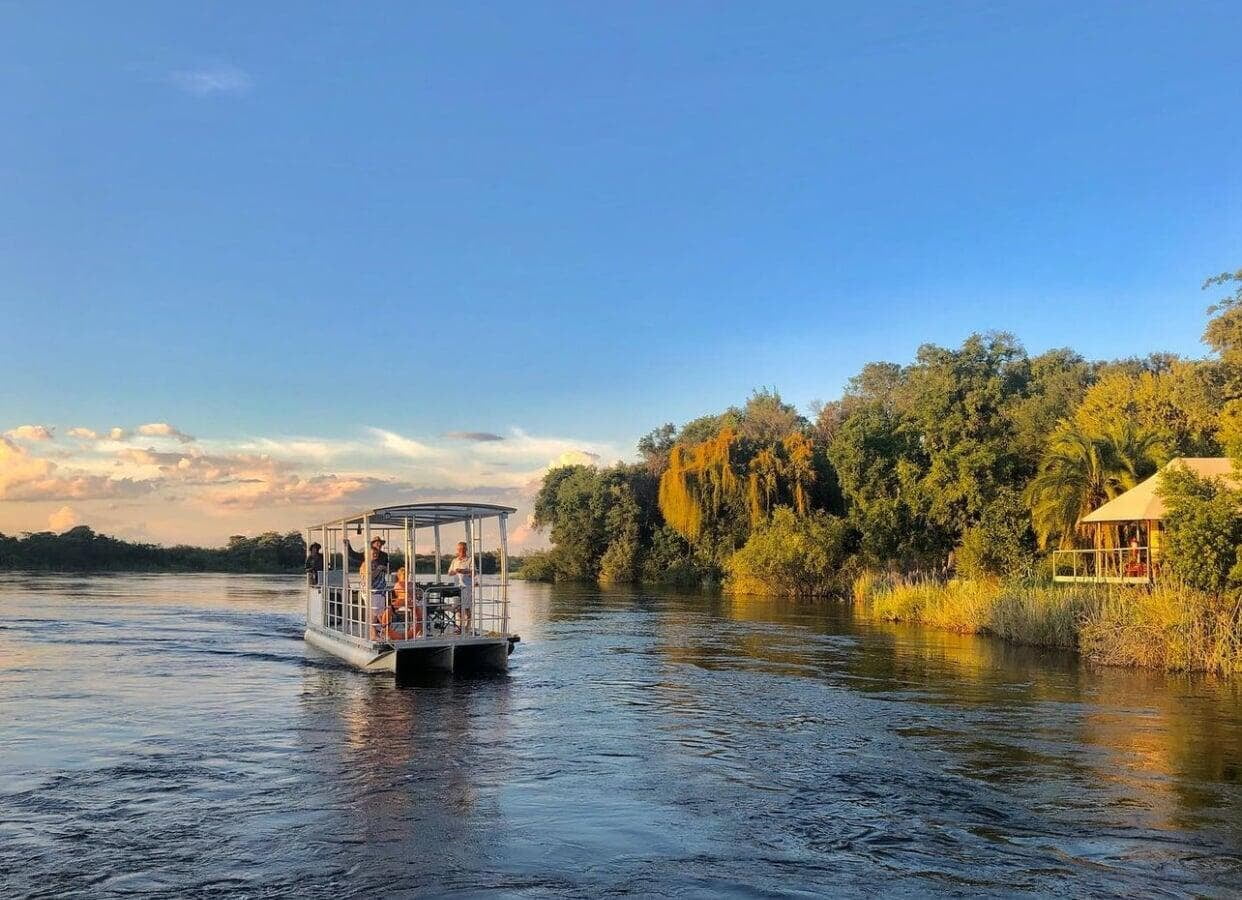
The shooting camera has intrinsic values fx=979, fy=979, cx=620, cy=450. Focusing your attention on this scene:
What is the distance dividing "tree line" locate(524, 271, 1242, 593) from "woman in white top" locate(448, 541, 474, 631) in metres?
14.3

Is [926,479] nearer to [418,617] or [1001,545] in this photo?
[1001,545]

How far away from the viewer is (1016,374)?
58812mm

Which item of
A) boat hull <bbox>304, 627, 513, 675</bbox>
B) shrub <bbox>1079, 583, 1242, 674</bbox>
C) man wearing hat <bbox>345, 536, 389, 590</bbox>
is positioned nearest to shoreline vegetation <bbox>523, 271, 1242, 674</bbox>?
shrub <bbox>1079, 583, 1242, 674</bbox>

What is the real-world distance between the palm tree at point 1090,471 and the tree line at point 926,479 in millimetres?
50

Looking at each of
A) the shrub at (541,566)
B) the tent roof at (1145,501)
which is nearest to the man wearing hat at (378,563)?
the tent roof at (1145,501)

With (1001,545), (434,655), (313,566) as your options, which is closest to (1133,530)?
(1001,545)

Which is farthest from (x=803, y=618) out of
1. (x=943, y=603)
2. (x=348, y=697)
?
(x=348, y=697)

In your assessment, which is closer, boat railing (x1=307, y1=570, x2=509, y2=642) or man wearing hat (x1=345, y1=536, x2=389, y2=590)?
boat railing (x1=307, y1=570, x2=509, y2=642)

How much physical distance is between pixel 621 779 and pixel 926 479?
111 ft

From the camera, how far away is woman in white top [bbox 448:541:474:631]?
2027 cm

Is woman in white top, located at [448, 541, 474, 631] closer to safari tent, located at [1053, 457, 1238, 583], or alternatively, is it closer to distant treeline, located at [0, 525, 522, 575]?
safari tent, located at [1053, 457, 1238, 583]

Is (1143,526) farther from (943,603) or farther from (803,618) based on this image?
(803,618)

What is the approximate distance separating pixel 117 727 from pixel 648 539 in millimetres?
55864

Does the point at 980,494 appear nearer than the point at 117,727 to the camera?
No
